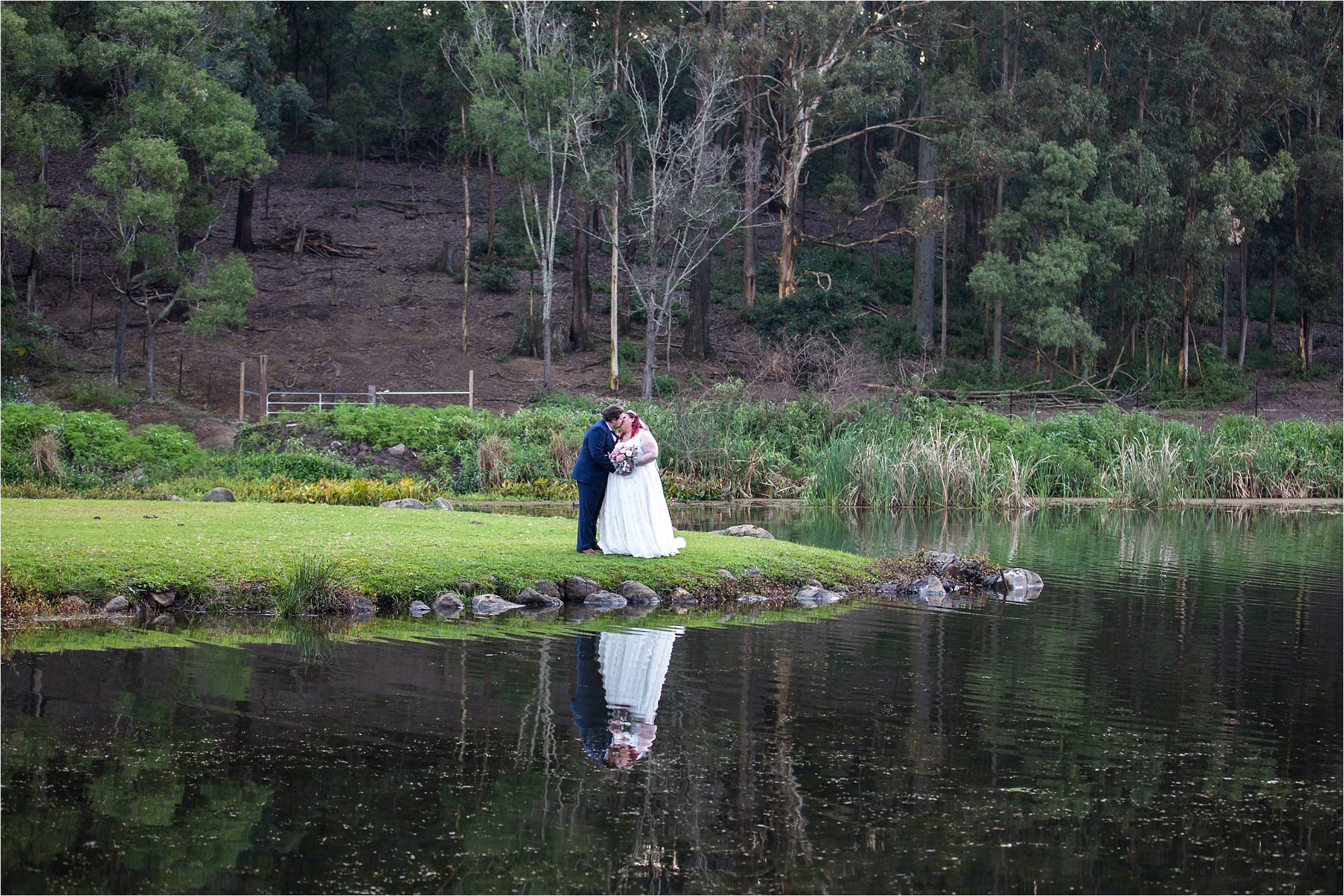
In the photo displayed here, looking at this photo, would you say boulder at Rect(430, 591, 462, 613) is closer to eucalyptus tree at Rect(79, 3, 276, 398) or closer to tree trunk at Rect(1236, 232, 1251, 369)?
eucalyptus tree at Rect(79, 3, 276, 398)

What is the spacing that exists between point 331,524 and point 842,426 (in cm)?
1556

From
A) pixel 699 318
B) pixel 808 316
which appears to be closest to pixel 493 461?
pixel 808 316

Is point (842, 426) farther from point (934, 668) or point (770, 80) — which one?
point (770, 80)

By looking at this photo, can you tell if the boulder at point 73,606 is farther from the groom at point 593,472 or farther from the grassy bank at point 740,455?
the grassy bank at point 740,455

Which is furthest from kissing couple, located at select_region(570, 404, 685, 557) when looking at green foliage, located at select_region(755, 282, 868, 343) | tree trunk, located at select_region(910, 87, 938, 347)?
tree trunk, located at select_region(910, 87, 938, 347)

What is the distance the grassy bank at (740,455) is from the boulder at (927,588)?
9724 millimetres

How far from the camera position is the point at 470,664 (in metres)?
11.1

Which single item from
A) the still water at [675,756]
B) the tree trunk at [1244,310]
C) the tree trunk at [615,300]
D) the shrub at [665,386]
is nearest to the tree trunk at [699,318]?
the tree trunk at [615,300]

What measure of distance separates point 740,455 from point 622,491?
1306cm

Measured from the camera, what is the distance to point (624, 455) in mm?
15172

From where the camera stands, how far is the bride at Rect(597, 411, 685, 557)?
15281mm

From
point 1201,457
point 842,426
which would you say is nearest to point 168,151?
point 842,426

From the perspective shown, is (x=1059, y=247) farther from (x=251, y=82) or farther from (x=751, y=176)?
(x=251, y=82)

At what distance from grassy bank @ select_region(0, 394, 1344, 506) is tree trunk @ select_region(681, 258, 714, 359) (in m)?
15.1
